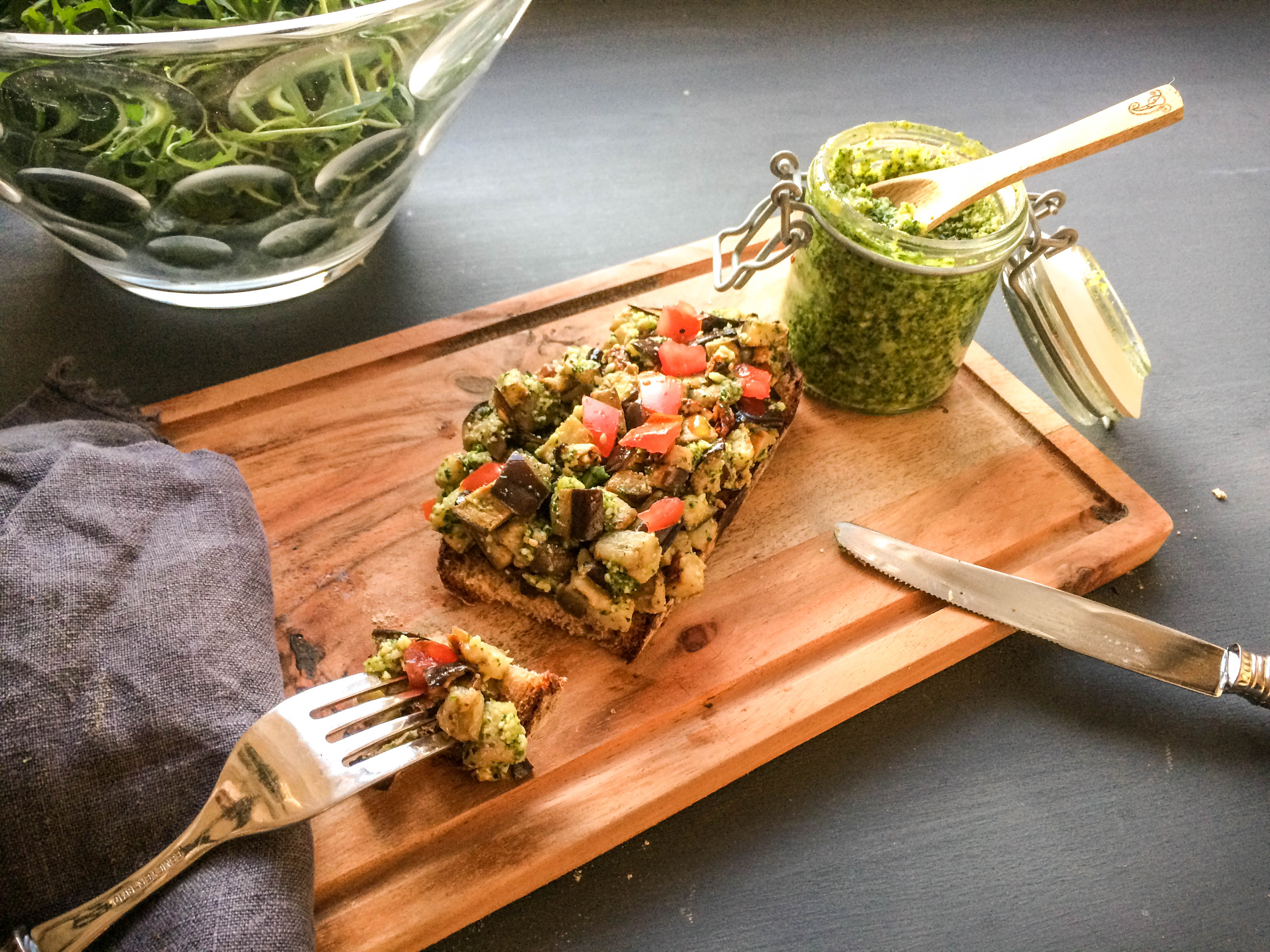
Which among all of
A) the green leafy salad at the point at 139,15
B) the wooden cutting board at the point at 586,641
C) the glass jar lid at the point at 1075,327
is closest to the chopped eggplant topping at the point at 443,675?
the wooden cutting board at the point at 586,641

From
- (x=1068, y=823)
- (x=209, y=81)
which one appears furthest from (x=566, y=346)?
(x=1068, y=823)

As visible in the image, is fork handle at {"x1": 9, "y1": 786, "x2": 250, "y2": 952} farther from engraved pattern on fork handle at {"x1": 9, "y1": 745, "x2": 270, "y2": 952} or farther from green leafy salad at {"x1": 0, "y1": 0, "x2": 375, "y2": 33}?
green leafy salad at {"x1": 0, "y1": 0, "x2": 375, "y2": 33}

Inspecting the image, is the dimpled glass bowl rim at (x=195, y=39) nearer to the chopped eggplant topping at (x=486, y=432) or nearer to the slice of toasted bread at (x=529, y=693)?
the chopped eggplant topping at (x=486, y=432)

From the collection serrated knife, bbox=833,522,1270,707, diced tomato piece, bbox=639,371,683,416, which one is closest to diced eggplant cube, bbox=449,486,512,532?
diced tomato piece, bbox=639,371,683,416

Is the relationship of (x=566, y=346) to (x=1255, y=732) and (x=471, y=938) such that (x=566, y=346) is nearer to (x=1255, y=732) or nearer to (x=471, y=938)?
(x=471, y=938)

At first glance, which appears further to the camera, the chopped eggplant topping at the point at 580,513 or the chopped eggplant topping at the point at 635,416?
the chopped eggplant topping at the point at 635,416

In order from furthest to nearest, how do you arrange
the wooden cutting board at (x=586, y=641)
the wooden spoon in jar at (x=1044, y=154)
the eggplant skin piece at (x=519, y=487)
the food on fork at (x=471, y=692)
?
1. the wooden spoon in jar at (x=1044, y=154)
2. the eggplant skin piece at (x=519, y=487)
3. the wooden cutting board at (x=586, y=641)
4. the food on fork at (x=471, y=692)
